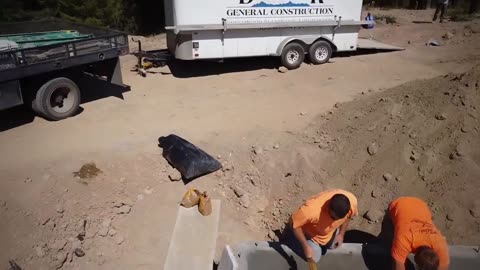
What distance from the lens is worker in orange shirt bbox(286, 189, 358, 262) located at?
4289mm

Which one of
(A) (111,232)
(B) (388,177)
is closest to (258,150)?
(B) (388,177)

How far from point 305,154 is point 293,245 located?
2450 millimetres

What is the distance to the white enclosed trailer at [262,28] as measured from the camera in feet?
36.3

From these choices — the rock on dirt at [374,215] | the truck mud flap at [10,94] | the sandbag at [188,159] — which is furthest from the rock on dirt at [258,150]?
the truck mud flap at [10,94]

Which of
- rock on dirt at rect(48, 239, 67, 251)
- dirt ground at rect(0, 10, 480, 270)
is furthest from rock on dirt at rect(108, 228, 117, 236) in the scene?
rock on dirt at rect(48, 239, 67, 251)

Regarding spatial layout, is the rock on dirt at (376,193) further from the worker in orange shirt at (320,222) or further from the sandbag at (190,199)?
the sandbag at (190,199)

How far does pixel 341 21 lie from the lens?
12516mm

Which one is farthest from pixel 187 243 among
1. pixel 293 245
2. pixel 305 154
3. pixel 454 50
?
pixel 454 50

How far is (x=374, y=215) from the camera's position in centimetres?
607

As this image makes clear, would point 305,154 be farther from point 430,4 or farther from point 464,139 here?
point 430,4

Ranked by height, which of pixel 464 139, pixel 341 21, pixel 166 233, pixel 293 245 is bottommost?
pixel 166 233

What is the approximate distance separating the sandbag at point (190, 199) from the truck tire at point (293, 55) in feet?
24.2

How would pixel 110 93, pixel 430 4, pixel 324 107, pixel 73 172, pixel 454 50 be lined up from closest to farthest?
pixel 73 172 < pixel 324 107 < pixel 110 93 < pixel 454 50 < pixel 430 4

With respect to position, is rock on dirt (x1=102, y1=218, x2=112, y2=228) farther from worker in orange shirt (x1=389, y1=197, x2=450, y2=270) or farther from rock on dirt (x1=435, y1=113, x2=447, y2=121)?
rock on dirt (x1=435, y1=113, x2=447, y2=121)
